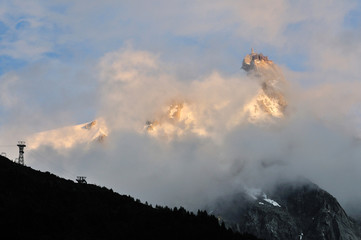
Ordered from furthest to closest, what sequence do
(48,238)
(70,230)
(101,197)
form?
1. (101,197)
2. (70,230)
3. (48,238)

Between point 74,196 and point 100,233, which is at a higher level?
point 74,196

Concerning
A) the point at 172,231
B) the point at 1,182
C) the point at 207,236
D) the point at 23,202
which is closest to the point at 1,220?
the point at 23,202

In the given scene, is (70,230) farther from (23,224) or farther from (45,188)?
(45,188)

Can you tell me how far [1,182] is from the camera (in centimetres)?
11756

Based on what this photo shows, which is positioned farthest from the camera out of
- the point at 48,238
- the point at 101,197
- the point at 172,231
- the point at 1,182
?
the point at 101,197

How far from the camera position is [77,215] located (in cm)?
11206

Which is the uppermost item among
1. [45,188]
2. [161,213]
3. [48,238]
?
[45,188]

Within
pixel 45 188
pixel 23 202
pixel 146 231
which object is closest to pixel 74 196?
pixel 45 188

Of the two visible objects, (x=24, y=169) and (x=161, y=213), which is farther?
(x=24, y=169)

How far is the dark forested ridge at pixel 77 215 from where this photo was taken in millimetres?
99938

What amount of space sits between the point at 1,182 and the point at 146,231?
34.8m

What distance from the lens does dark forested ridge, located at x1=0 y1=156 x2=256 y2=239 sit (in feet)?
328

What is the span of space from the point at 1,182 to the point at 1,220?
73.4 ft

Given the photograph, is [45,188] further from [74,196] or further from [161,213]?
[161,213]
